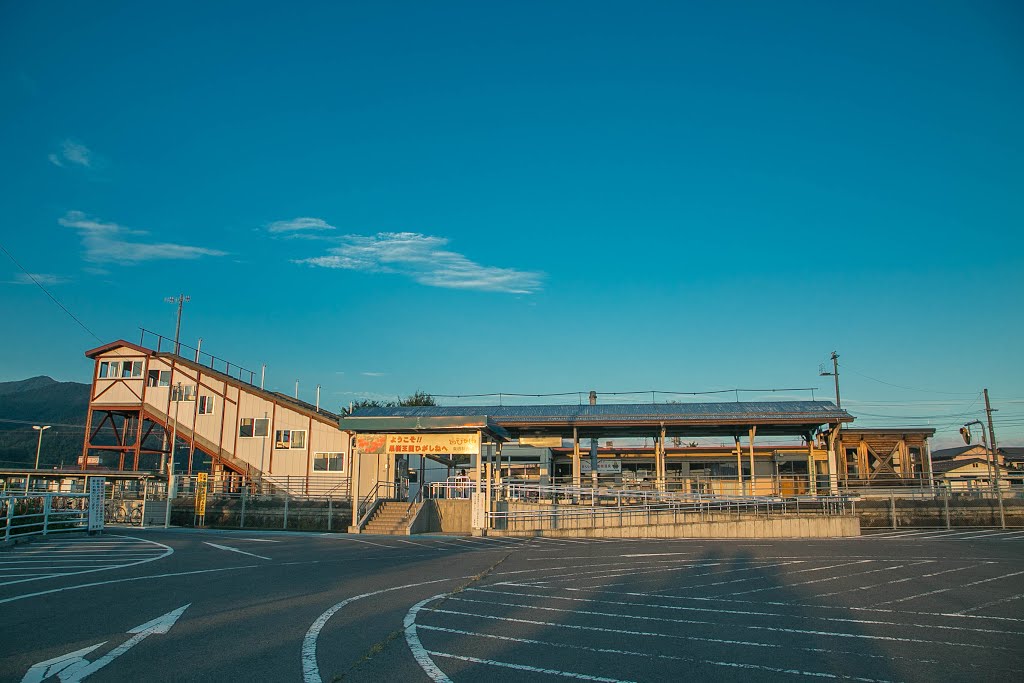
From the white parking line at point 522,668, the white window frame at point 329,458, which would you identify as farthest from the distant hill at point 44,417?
the white parking line at point 522,668

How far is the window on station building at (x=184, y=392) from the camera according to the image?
3869 centimetres

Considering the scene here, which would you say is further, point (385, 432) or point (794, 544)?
point (385, 432)

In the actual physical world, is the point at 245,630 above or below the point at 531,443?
below

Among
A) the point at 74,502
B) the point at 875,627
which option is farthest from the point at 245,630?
the point at 74,502

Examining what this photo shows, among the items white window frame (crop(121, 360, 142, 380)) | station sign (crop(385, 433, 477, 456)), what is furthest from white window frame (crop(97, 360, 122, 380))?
station sign (crop(385, 433, 477, 456))

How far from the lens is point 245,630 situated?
7.17m

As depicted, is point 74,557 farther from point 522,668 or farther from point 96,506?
point 522,668

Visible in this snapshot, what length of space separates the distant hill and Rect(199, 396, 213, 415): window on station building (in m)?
41.6

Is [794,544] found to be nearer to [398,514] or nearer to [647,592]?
[647,592]

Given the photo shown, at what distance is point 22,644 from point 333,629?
2689mm

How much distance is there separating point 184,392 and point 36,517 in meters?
21.5

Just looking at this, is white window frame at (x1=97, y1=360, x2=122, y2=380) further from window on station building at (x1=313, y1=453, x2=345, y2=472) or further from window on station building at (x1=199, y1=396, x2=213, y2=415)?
window on station building at (x1=313, y1=453, x2=345, y2=472)

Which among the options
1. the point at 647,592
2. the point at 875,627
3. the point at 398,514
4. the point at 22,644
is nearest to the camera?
the point at 22,644

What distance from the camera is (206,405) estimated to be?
126ft
